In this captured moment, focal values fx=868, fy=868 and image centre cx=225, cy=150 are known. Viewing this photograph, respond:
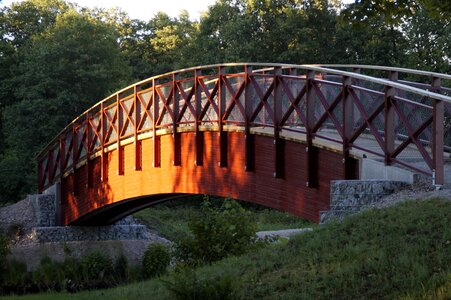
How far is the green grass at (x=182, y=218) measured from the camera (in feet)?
120

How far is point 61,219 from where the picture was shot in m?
31.2

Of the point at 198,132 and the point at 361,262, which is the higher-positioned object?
the point at 198,132

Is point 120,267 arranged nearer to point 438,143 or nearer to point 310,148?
point 310,148

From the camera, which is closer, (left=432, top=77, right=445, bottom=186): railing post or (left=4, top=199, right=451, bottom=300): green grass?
→ (left=4, top=199, right=451, bottom=300): green grass

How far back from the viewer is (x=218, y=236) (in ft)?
55.0

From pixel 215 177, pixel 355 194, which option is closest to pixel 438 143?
pixel 355 194

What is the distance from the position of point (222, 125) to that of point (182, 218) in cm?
2759

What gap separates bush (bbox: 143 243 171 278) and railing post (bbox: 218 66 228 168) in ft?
11.3

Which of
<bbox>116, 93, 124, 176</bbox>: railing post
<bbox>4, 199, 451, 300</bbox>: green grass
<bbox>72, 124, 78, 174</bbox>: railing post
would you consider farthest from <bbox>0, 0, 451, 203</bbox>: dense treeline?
<bbox>4, 199, 451, 300</bbox>: green grass

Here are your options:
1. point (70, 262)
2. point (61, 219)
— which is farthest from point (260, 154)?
point (61, 219)

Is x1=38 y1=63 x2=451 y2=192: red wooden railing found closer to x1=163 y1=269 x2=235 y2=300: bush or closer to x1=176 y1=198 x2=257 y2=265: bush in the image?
x1=176 y1=198 x2=257 y2=265: bush

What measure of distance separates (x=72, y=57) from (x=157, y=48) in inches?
625

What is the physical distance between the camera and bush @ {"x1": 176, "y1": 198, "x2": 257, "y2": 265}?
16.5 meters

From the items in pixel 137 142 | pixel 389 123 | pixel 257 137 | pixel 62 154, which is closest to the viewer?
pixel 389 123
